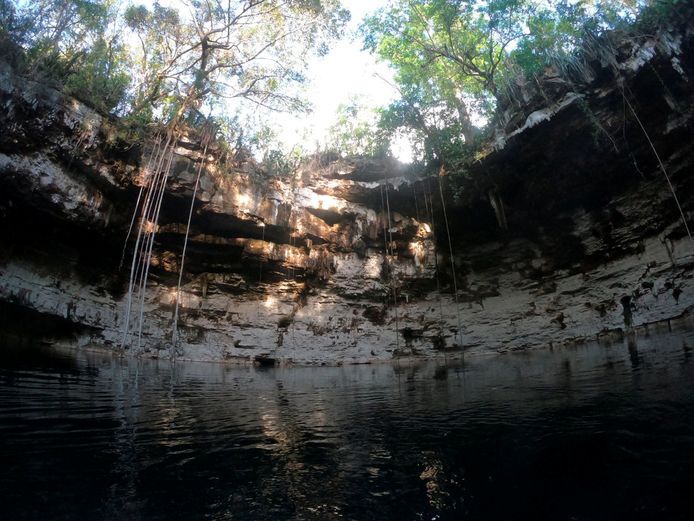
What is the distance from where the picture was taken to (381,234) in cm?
1417

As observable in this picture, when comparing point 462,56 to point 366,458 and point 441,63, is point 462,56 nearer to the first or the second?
point 441,63

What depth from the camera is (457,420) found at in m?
3.04

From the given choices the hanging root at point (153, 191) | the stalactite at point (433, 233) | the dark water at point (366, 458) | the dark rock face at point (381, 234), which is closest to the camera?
the dark water at point (366, 458)

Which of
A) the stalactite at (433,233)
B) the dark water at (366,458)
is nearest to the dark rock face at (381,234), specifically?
the stalactite at (433,233)

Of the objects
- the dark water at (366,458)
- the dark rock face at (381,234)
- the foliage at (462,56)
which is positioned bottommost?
the dark water at (366,458)

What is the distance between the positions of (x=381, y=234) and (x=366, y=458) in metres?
12.2

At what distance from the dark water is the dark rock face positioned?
837 centimetres

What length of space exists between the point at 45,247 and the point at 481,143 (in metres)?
13.4

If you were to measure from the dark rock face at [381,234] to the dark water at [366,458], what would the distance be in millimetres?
8370

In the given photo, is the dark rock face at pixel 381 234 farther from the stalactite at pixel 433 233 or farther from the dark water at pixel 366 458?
the dark water at pixel 366 458

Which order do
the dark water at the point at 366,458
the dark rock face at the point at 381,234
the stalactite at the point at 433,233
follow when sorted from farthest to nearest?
1. the stalactite at the point at 433,233
2. the dark rock face at the point at 381,234
3. the dark water at the point at 366,458

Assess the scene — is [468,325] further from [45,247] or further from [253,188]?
[45,247]

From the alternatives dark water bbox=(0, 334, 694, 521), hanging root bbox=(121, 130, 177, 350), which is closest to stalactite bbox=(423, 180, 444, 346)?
hanging root bbox=(121, 130, 177, 350)

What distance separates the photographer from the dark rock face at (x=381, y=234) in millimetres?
9992
